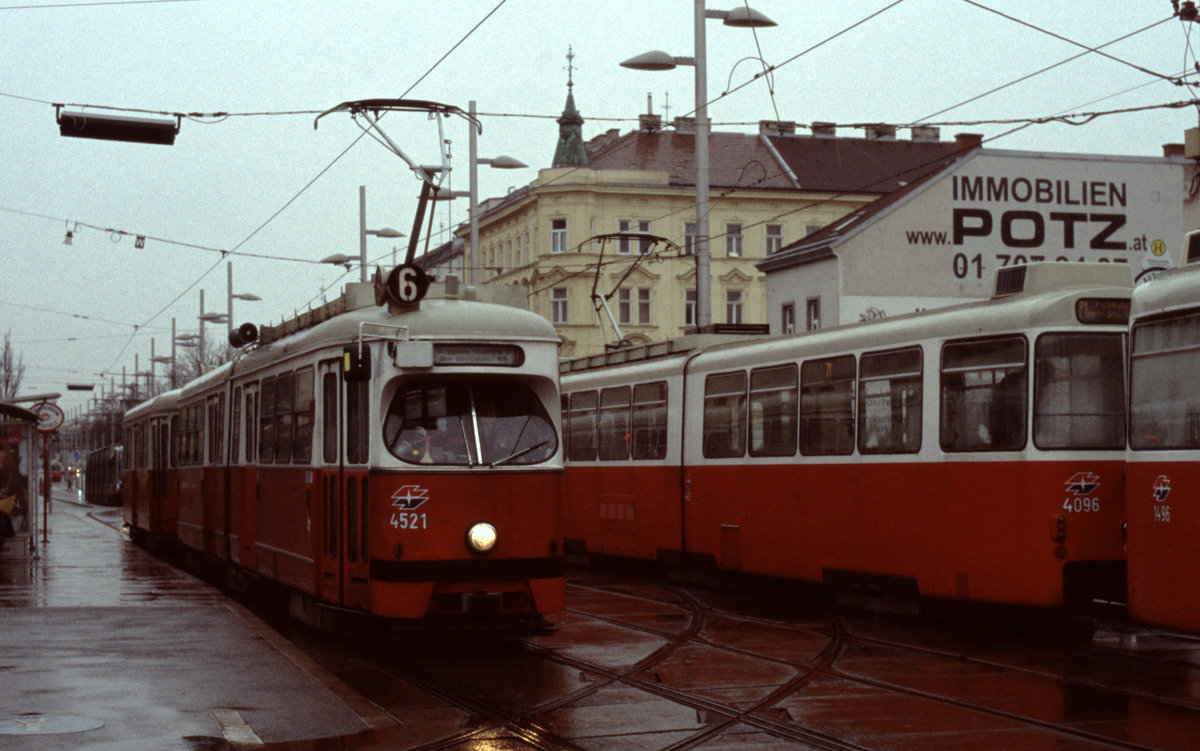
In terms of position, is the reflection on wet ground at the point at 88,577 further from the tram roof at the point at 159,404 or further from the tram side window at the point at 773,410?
the tram side window at the point at 773,410

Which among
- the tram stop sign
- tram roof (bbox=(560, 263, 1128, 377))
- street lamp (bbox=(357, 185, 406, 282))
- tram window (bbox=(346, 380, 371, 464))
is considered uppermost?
street lamp (bbox=(357, 185, 406, 282))

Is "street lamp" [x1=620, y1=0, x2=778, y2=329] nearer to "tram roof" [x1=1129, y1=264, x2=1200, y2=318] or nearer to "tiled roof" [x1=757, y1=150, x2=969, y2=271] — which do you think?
"tram roof" [x1=1129, y1=264, x2=1200, y2=318]

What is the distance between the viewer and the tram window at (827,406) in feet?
54.4

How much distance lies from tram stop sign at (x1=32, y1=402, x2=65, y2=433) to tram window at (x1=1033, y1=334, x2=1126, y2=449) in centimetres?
2120

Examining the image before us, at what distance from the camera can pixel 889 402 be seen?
15812 millimetres

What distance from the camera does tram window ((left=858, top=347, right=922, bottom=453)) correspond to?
50.5ft

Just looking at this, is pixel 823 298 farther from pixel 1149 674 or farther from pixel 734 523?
pixel 1149 674

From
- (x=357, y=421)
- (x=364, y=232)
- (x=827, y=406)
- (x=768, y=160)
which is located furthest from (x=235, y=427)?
(x=768, y=160)

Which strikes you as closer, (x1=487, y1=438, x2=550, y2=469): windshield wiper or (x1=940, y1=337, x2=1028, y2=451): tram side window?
(x1=487, y1=438, x2=550, y2=469): windshield wiper

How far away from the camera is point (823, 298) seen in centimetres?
4959

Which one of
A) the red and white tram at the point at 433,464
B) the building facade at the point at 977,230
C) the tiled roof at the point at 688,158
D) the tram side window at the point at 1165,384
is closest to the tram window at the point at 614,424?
the red and white tram at the point at 433,464

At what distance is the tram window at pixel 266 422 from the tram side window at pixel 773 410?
205 inches

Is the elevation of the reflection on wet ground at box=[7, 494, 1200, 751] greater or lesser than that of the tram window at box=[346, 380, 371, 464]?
lesser

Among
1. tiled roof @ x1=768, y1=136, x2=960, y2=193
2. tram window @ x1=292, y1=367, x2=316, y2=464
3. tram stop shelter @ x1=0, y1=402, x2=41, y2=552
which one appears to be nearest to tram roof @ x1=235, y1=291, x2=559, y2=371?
tram window @ x1=292, y1=367, x2=316, y2=464
